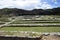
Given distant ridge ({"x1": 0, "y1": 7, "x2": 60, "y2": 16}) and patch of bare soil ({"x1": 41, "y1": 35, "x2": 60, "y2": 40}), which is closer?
patch of bare soil ({"x1": 41, "y1": 35, "x2": 60, "y2": 40})

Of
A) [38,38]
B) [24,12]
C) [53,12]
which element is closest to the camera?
[38,38]

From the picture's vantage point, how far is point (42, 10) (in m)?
47.7

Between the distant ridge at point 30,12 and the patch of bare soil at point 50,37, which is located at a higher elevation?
the patch of bare soil at point 50,37

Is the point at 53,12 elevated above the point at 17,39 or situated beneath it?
situated beneath

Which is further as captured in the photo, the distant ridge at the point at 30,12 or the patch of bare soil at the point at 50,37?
the distant ridge at the point at 30,12

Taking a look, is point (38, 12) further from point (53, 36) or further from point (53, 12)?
point (53, 36)

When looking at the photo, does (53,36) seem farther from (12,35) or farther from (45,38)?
(12,35)

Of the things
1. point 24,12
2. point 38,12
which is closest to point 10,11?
point 24,12

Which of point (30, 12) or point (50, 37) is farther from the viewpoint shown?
point (30, 12)

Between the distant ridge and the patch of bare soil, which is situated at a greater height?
the patch of bare soil

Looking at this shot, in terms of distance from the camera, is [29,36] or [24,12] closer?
A: [29,36]

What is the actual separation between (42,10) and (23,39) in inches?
1554

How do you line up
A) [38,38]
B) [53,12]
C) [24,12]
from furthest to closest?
[24,12], [53,12], [38,38]

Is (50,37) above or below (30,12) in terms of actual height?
above
